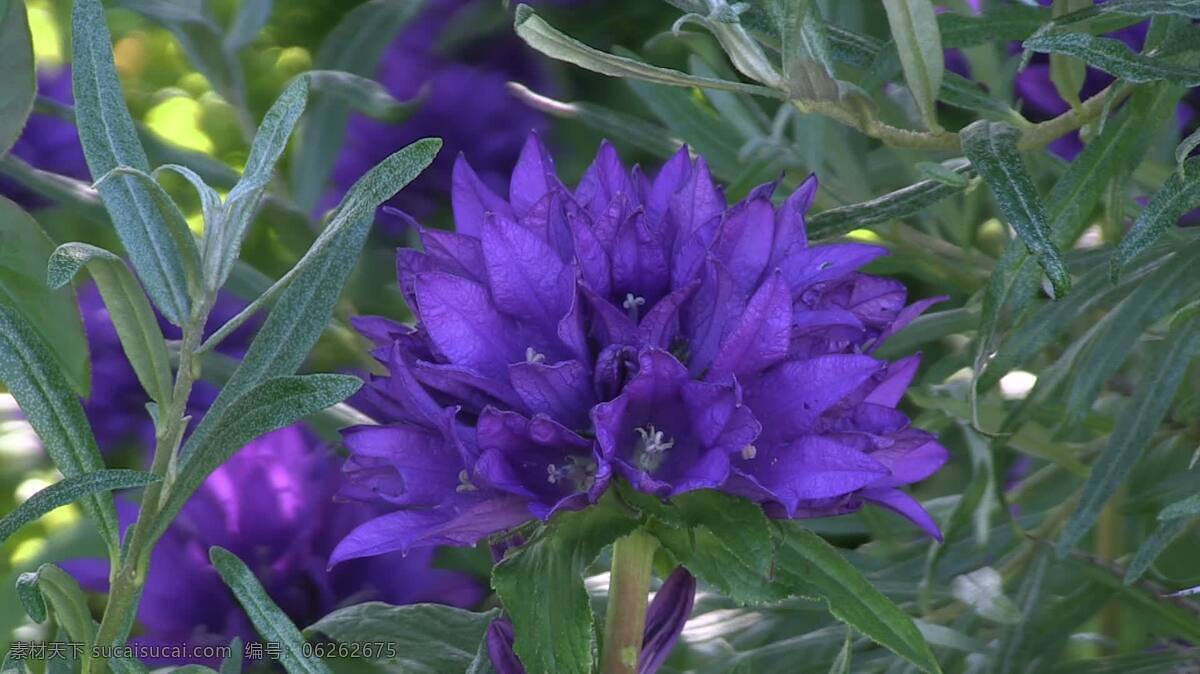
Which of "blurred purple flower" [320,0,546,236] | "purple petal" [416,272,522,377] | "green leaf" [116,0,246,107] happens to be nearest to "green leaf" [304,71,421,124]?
"green leaf" [116,0,246,107]

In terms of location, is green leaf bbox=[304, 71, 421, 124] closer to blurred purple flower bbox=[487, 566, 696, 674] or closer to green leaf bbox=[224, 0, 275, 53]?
green leaf bbox=[224, 0, 275, 53]

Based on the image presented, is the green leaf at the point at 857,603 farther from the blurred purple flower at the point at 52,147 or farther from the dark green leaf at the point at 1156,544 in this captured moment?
the blurred purple flower at the point at 52,147

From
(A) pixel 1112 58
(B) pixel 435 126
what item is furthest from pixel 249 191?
(B) pixel 435 126

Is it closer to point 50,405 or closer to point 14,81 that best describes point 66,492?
point 50,405

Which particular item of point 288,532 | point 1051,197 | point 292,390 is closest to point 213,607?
point 288,532

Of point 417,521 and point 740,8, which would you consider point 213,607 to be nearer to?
point 417,521
